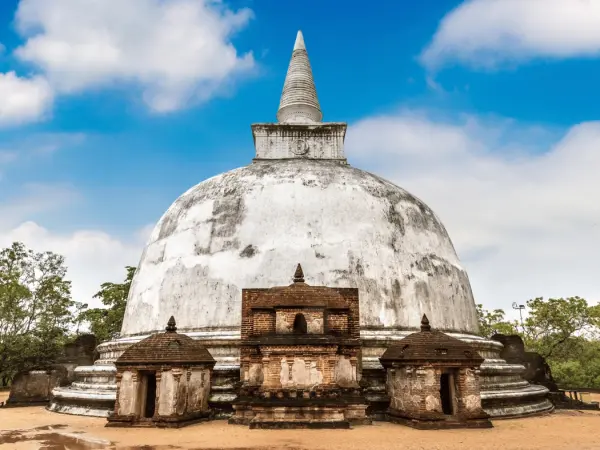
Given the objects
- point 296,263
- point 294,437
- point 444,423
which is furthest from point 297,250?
point 444,423

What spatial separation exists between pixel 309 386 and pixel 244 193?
6435 millimetres

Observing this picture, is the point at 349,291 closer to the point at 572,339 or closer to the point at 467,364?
the point at 467,364

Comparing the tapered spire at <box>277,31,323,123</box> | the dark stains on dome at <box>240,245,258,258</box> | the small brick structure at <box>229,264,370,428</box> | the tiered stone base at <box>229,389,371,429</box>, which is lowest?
the tiered stone base at <box>229,389,371,429</box>

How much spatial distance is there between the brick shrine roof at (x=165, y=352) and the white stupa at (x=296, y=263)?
1.09 meters

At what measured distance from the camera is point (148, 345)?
1019 centimetres

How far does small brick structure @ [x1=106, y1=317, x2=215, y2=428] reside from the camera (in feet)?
31.4

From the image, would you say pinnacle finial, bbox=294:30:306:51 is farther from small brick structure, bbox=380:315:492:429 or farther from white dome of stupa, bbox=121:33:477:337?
small brick structure, bbox=380:315:492:429

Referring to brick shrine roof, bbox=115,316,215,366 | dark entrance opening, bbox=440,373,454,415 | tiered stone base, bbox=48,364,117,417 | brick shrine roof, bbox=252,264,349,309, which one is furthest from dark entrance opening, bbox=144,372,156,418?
dark entrance opening, bbox=440,373,454,415

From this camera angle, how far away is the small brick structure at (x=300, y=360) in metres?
9.21

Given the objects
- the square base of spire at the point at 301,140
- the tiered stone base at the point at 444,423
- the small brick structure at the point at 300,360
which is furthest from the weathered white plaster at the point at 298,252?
the tiered stone base at the point at 444,423

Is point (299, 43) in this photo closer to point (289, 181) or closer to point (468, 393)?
point (289, 181)

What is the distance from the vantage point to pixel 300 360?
964 centimetres

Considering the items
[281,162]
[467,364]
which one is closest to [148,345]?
[467,364]

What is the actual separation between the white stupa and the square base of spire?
174 cm
